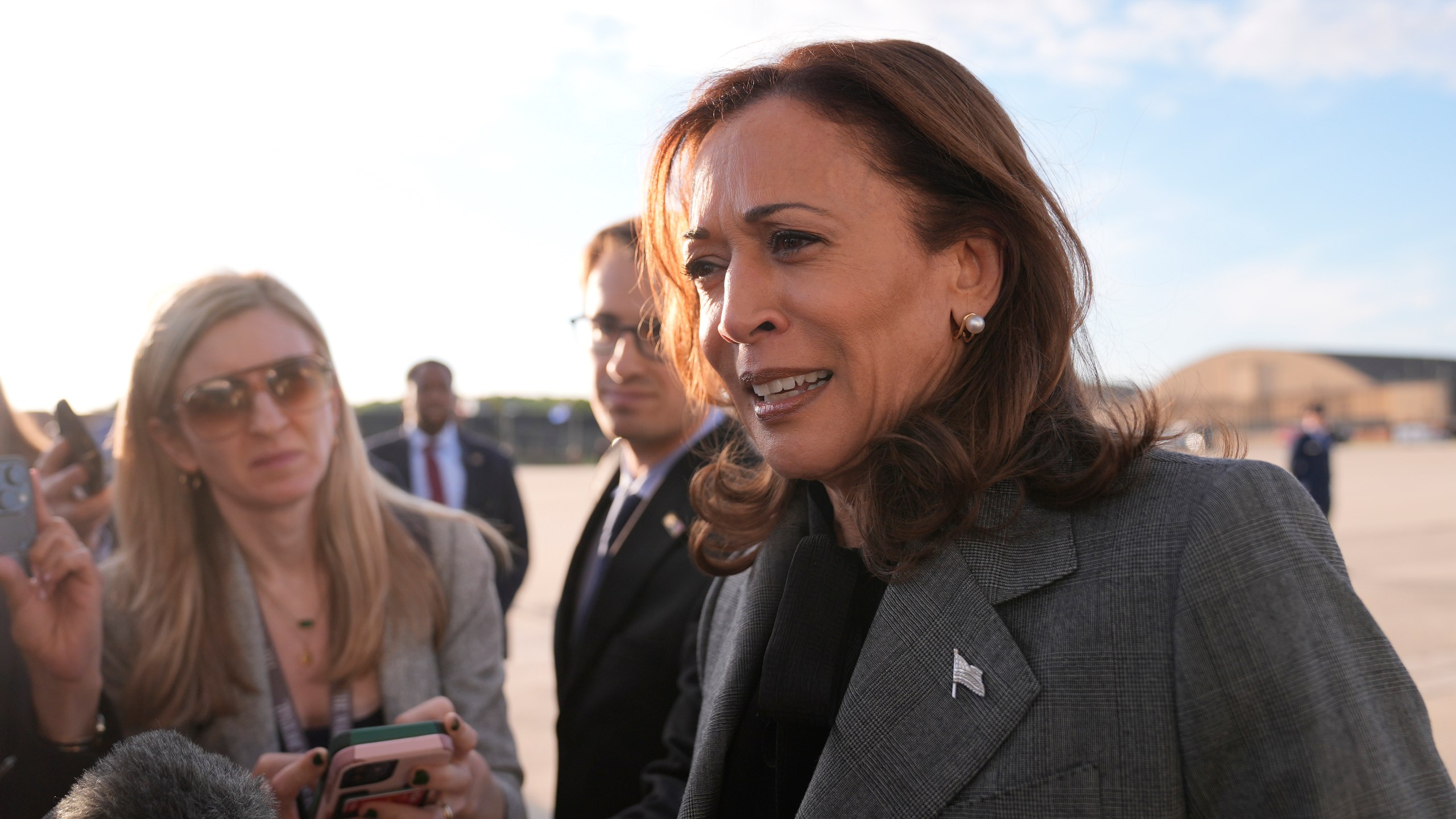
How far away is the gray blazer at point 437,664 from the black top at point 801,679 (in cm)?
93

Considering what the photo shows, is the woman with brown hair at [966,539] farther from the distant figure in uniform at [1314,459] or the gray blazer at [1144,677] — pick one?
the distant figure in uniform at [1314,459]

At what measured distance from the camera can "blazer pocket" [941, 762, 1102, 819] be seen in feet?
4.29

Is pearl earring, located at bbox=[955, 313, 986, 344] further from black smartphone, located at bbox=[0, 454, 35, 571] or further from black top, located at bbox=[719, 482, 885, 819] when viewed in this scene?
black smartphone, located at bbox=[0, 454, 35, 571]

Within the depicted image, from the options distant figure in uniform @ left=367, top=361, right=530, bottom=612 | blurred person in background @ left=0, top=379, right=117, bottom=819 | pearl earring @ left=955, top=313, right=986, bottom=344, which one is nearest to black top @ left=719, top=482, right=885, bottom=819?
pearl earring @ left=955, top=313, right=986, bottom=344

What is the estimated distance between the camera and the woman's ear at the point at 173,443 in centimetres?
243

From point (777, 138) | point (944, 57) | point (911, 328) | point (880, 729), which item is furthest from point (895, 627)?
point (944, 57)

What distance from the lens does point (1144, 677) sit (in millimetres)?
1324

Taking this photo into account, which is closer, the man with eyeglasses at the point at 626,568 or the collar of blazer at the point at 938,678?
the collar of blazer at the point at 938,678

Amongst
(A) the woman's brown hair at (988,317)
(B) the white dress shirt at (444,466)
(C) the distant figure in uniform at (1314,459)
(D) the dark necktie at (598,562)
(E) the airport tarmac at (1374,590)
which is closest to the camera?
(A) the woman's brown hair at (988,317)

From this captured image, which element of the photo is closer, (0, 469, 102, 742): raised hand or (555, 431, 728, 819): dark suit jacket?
(0, 469, 102, 742): raised hand

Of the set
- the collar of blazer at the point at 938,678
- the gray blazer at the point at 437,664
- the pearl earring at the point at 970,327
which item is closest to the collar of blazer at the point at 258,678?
the gray blazer at the point at 437,664

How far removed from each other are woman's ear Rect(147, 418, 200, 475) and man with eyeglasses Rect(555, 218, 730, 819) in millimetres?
1157

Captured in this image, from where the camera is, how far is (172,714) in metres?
2.29

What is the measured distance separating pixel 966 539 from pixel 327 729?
1.72 metres
